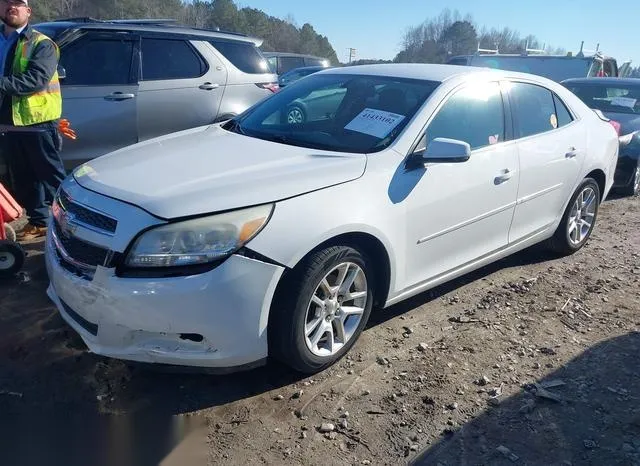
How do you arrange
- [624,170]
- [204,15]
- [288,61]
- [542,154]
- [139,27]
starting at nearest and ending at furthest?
[542,154]
[139,27]
[624,170]
[288,61]
[204,15]

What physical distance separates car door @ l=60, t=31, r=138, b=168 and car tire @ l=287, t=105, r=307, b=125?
2.63m

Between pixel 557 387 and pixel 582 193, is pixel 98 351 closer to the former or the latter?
pixel 557 387

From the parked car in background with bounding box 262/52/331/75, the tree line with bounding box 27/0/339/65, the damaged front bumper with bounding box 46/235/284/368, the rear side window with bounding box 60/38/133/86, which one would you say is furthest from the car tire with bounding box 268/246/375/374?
the tree line with bounding box 27/0/339/65

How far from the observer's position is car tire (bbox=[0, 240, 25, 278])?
4.05 metres

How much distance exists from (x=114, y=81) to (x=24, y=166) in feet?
4.76

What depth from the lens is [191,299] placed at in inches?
102

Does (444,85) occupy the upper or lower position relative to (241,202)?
upper

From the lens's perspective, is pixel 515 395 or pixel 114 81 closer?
pixel 515 395

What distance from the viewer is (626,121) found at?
7848 millimetres

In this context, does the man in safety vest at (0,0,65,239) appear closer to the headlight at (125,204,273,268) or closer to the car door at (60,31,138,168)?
the car door at (60,31,138,168)

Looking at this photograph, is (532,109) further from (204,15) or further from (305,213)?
(204,15)

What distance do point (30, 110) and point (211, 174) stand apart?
2.53 m

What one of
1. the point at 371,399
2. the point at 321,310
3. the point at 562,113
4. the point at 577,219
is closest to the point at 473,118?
the point at 562,113

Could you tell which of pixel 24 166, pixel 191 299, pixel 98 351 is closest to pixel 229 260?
pixel 191 299
